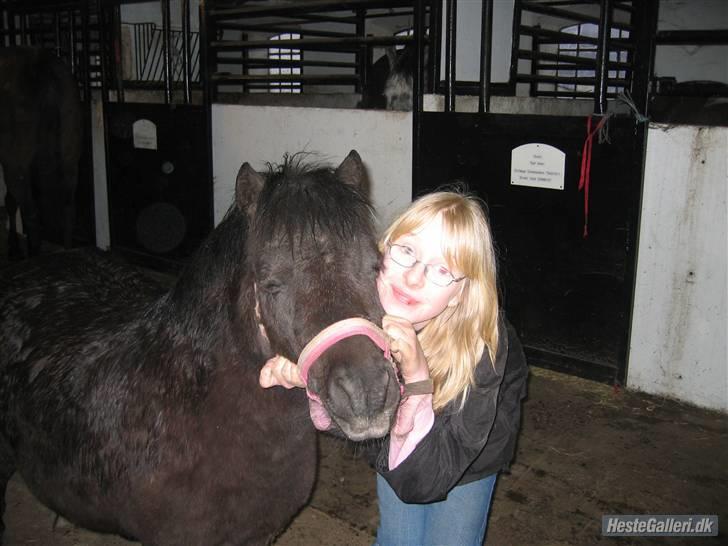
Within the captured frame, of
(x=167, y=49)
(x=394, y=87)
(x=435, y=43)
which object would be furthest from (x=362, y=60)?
(x=435, y=43)

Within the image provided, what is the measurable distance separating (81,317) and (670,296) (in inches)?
124

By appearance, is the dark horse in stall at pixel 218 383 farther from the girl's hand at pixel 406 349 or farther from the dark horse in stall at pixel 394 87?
the dark horse in stall at pixel 394 87

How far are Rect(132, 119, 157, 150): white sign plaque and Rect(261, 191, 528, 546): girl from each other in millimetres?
4941

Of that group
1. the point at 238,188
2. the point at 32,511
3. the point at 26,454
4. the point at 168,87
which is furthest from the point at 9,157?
the point at 238,188

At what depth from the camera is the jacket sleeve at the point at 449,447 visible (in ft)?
4.92

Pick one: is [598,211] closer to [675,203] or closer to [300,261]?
[675,203]

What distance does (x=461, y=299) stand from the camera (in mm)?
1634

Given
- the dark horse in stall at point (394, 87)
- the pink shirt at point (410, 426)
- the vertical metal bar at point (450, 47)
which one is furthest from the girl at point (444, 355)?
the dark horse in stall at point (394, 87)

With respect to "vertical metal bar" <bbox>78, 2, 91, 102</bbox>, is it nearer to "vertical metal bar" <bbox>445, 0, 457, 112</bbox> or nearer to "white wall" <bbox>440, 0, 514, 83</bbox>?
"white wall" <bbox>440, 0, 514, 83</bbox>

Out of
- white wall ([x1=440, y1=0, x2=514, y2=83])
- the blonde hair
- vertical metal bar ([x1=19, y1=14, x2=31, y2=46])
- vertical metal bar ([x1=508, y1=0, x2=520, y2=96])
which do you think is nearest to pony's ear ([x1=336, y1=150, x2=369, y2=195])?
the blonde hair

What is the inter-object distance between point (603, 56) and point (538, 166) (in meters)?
0.73

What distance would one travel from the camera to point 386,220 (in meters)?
4.75

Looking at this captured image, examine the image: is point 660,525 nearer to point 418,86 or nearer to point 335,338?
point 335,338

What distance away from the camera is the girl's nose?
1524 millimetres
